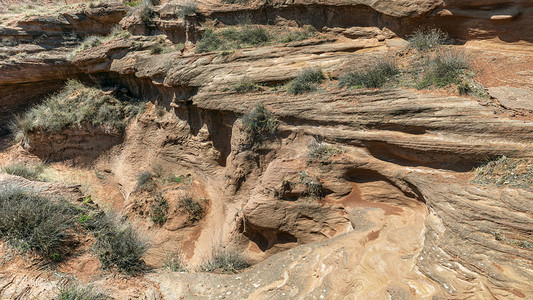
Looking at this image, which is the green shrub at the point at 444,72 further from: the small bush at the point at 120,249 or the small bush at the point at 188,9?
the small bush at the point at 188,9

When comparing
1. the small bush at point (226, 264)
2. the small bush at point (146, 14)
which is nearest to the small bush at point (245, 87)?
the small bush at point (226, 264)

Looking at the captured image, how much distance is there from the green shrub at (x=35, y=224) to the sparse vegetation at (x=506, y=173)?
723 cm

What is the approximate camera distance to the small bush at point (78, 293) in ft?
13.8

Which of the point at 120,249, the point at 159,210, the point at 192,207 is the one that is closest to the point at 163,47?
the point at 159,210

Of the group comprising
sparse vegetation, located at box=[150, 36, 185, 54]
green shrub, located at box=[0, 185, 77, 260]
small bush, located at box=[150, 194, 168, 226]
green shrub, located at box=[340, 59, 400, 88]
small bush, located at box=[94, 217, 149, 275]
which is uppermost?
sparse vegetation, located at box=[150, 36, 185, 54]

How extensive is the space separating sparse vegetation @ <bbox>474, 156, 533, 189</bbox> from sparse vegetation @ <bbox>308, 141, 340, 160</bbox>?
272cm

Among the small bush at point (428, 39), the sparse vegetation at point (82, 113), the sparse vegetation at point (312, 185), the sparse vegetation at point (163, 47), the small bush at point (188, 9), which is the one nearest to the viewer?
the sparse vegetation at point (312, 185)

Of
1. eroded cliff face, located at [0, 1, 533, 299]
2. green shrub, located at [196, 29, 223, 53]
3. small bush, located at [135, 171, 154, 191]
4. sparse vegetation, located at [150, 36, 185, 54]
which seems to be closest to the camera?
eroded cliff face, located at [0, 1, 533, 299]

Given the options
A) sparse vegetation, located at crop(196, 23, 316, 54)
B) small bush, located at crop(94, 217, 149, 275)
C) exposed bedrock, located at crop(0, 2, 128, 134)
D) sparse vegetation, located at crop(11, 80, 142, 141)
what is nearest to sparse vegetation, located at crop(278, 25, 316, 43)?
sparse vegetation, located at crop(196, 23, 316, 54)

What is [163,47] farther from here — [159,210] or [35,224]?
[35,224]

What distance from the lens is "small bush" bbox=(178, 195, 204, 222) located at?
30.4 ft

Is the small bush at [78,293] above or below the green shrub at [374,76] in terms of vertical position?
below

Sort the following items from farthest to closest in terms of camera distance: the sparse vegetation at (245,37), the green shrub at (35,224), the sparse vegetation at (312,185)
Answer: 1. the sparse vegetation at (245,37)
2. the sparse vegetation at (312,185)
3. the green shrub at (35,224)

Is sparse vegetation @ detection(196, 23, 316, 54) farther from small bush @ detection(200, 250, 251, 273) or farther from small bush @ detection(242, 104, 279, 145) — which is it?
small bush @ detection(200, 250, 251, 273)
